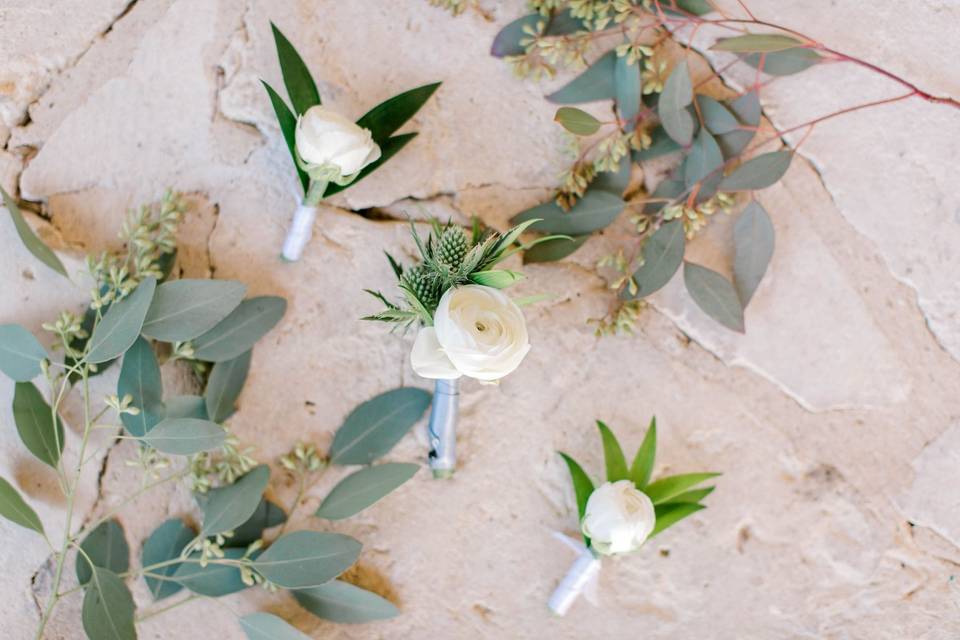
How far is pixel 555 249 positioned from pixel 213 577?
630 millimetres

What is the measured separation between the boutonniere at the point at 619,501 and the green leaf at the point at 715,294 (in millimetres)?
173

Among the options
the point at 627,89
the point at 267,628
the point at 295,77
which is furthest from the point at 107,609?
the point at 627,89

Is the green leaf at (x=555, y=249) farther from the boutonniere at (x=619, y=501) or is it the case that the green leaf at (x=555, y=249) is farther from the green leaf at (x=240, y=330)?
the green leaf at (x=240, y=330)

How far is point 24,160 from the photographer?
1021mm

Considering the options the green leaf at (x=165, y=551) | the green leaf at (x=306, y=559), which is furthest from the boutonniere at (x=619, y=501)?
the green leaf at (x=165, y=551)

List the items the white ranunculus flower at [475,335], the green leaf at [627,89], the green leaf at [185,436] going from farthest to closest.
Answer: the green leaf at [627,89], the green leaf at [185,436], the white ranunculus flower at [475,335]

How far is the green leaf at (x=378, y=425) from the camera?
1.03 meters

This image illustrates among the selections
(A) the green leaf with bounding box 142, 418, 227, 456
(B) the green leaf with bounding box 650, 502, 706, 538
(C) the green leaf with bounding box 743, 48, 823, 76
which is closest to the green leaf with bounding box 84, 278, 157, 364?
(A) the green leaf with bounding box 142, 418, 227, 456

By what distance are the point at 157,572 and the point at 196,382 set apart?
0.26 meters

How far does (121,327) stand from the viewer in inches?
35.3

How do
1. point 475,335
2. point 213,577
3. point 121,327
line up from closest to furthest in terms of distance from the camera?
point 475,335 → point 121,327 → point 213,577

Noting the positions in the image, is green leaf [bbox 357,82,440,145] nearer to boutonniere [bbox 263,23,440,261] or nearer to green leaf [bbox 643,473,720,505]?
boutonniere [bbox 263,23,440,261]

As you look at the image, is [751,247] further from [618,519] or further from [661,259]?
[618,519]

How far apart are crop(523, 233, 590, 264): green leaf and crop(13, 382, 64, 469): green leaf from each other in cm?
65
